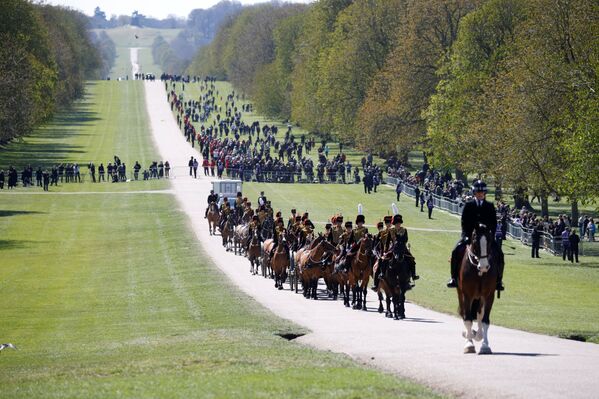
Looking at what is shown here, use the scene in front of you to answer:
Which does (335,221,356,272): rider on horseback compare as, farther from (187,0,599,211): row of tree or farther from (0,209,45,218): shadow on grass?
(0,209,45,218): shadow on grass

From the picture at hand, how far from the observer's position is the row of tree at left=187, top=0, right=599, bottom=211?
200 feet

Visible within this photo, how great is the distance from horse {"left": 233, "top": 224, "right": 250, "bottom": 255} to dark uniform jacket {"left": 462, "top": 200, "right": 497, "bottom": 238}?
1132 inches

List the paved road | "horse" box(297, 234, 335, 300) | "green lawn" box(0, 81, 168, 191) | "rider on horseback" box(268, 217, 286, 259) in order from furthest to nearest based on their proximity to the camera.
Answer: "green lawn" box(0, 81, 168, 191), "rider on horseback" box(268, 217, 286, 259), "horse" box(297, 234, 335, 300), the paved road

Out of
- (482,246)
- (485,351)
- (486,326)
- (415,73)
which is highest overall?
(415,73)

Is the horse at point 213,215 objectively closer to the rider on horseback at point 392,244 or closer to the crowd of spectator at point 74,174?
the crowd of spectator at point 74,174

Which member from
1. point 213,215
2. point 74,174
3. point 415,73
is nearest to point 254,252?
point 213,215

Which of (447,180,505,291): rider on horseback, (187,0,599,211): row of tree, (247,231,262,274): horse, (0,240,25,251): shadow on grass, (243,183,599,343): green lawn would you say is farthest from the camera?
(0,240,25,251): shadow on grass

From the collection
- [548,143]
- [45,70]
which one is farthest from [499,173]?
[45,70]

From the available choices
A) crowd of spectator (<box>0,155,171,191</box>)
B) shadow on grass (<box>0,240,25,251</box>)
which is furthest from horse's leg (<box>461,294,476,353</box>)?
crowd of spectator (<box>0,155,171,191</box>)

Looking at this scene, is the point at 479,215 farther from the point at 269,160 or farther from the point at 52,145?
the point at 52,145

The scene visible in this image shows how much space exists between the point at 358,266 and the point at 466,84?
53559mm

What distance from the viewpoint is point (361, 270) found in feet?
111

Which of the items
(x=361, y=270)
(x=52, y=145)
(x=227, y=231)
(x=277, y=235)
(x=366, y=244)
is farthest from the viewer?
(x=52, y=145)

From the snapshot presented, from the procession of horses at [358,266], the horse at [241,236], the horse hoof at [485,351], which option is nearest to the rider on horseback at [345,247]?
the procession of horses at [358,266]
